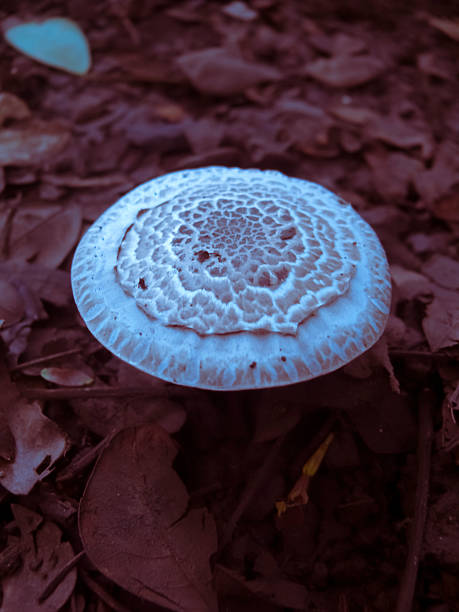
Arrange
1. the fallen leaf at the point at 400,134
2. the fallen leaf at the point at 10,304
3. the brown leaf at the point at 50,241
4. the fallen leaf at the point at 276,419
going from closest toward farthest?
the fallen leaf at the point at 276,419 → the fallen leaf at the point at 10,304 → the brown leaf at the point at 50,241 → the fallen leaf at the point at 400,134

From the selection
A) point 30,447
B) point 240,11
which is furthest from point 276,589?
point 240,11

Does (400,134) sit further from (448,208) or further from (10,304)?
(10,304)

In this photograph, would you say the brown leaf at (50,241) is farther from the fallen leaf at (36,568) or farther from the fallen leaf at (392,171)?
the fallen leaf at (392,171)

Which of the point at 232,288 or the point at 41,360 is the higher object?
the point at 232,288

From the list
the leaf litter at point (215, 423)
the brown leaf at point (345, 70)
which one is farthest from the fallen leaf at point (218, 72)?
the brown leaf at point (345, 70)

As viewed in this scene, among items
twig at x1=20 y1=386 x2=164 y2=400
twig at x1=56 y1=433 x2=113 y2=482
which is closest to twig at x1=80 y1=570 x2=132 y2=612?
twig at x1=56 y1=433 x2=113 y2=482

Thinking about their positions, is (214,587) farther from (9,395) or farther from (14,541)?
(9,395)

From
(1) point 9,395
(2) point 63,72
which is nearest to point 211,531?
(1) point 9,395
